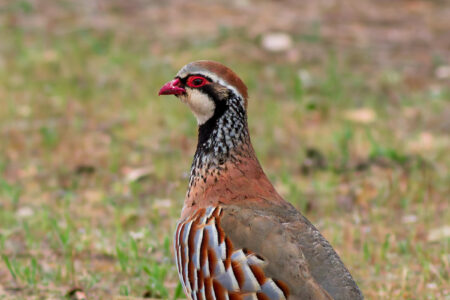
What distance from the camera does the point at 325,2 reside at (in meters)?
11.0

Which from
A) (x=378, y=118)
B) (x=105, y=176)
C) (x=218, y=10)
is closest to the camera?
(x=105, y=176)

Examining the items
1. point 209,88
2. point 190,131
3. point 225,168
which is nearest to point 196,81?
point 209,88

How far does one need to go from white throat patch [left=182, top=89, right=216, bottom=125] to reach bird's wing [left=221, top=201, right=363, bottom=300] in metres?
0.63

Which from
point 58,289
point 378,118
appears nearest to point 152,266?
point 58,289

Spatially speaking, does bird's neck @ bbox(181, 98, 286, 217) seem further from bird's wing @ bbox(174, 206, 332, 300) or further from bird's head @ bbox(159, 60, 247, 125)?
bird's wing @ bbox(174, 206, 332, 300)

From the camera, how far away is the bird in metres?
3.67

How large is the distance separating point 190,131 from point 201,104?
309 centimetres

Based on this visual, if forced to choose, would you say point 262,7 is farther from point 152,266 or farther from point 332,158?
point 152,266

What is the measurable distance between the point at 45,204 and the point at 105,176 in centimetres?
71

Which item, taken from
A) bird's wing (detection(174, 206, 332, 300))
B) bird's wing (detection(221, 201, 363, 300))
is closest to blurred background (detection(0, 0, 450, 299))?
bird's wing (detection(174, 206, 332, 300))

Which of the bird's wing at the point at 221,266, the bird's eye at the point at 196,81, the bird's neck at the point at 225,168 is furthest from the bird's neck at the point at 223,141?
the bird's wing at the point at 221,266

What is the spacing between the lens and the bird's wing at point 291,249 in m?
3.63

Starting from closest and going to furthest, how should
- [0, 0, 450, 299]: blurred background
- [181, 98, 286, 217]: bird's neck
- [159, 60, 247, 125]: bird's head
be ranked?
[181, 98, 286, 217]: bird's neck
[159, 60, 247, 125]: bird's head
[0, 0, 450, 299]: blurred background

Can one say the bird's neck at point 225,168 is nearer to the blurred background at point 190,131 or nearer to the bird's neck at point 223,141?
the bird's neck at point 223,141
